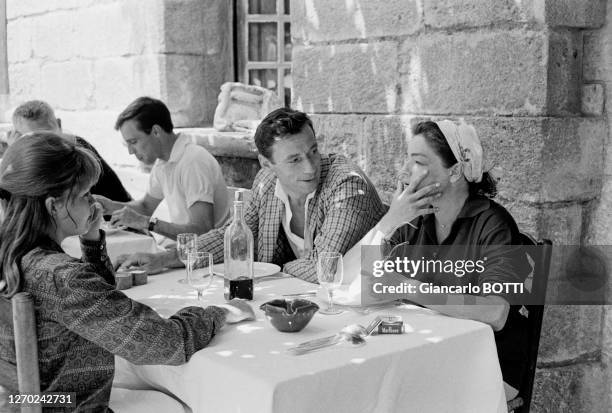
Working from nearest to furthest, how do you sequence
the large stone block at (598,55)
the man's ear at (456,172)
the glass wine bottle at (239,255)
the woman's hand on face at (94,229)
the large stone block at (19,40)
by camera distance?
the glass wine bottle at (239,255), the woman's hand on face at (94,229), the man's ear at (456,172), the large stone block at (598,55), the large stone block at (19,40)

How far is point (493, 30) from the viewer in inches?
146

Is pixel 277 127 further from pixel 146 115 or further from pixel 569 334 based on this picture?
pixel 569 334

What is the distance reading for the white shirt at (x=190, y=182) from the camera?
4.52m

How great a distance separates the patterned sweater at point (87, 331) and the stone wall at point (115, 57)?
422 centimetres

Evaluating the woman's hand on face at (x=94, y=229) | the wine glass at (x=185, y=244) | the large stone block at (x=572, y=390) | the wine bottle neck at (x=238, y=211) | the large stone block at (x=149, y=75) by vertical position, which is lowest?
the large stone block at (x=572, y=390)

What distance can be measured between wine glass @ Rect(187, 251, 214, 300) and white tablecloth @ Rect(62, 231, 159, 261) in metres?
1.19

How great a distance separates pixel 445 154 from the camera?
3047 mm

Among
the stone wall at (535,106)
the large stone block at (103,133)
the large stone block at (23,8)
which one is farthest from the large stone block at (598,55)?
the large stone block at (23,8)

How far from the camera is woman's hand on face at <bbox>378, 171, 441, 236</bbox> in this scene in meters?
3.02

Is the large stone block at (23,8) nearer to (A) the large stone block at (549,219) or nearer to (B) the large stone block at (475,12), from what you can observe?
(B) the large stone block at (475,12)

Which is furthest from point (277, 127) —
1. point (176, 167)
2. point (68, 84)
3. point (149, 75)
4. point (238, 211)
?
point (68, 84)

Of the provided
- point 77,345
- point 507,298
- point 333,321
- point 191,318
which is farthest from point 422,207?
point 77,345

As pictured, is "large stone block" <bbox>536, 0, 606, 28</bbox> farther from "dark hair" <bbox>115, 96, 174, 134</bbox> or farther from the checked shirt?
"dark hair" <bbox>115, 96, 174, 134</bbox>

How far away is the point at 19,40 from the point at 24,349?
671 centimetres
